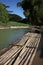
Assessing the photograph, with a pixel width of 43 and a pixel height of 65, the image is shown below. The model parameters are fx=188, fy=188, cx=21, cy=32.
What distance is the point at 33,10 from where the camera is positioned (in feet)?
205

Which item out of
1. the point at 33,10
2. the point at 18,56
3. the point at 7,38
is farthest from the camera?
the point at 33,10

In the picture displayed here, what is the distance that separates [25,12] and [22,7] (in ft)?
14.6

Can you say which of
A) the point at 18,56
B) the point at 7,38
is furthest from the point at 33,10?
the point at 18,56

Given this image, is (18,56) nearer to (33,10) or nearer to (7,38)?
(7,38)

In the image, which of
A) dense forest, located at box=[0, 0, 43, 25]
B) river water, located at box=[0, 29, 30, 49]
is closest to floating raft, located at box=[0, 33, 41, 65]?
river water, located at box=[0, 29, 30, 49]

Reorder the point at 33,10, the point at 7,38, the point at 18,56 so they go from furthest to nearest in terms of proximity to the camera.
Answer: the point at 33,10
the point at 7,38
the point at 18,56

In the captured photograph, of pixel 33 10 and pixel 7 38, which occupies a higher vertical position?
pixel 33 10

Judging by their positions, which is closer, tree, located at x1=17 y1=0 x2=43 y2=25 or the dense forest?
the dense forest

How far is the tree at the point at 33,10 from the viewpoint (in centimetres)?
5991

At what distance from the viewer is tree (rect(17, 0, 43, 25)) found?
59.9 meters

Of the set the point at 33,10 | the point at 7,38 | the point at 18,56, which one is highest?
the point at 33,10

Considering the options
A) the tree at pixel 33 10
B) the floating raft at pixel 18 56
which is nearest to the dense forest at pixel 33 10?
the tree at pixel 33 10

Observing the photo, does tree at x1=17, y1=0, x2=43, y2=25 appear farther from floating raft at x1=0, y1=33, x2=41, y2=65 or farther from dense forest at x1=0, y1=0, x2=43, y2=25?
floating raft at x1=0, y1=33, x2=41, y2=65

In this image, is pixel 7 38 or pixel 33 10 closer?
pixel 7 38
